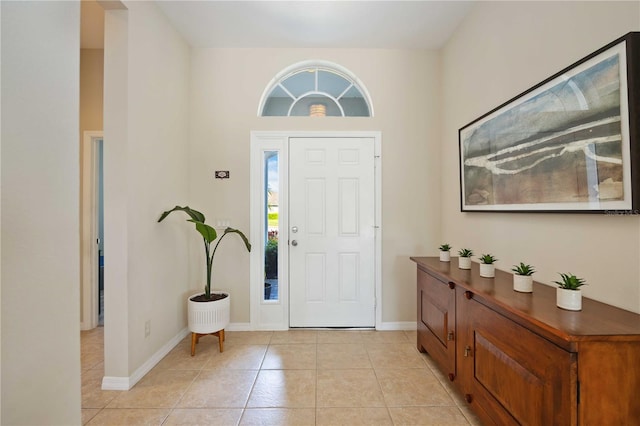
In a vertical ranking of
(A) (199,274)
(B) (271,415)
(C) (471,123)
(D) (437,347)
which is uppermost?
(C) (471,123)

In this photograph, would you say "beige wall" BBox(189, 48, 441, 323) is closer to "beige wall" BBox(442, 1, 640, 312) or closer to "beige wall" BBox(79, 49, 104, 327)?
"beige wall" BBox(442, 1, 640, 312)

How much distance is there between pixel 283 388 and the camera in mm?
2002

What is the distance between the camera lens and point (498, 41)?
6.80 ft

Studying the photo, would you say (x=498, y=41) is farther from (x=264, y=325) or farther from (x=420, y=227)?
(x=264, y=325)

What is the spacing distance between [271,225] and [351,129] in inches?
53.1

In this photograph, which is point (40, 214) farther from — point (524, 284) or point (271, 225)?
point (524, 284)

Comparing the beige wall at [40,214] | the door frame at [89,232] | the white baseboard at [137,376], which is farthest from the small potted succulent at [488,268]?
the door frame at [89,232]

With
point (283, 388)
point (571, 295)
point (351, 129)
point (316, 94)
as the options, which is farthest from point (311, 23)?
point (283, 388)

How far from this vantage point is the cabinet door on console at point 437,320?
1889 mm

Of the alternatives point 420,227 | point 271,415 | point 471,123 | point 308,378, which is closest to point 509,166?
point 471,123

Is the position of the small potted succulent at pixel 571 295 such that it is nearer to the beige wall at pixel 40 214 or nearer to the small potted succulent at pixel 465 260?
the small potted succulent at pixel 465 260

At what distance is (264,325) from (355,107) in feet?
8.43

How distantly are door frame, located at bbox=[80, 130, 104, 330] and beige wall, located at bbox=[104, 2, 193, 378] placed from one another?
1132 millimetres

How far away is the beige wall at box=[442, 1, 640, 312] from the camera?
1.23 metres
